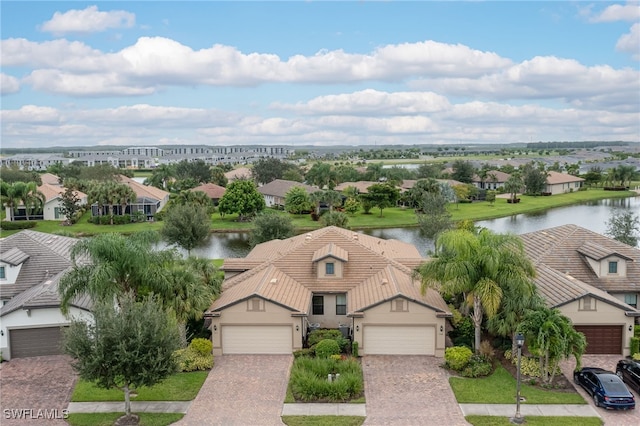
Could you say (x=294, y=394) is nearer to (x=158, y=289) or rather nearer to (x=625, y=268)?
(x=158, y=289)

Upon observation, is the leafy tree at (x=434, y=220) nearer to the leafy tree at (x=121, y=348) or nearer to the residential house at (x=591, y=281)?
the residential house at (x=591, y=281)

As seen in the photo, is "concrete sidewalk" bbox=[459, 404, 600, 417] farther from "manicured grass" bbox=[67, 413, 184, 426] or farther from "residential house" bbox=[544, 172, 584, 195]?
"residential house" bbox=[544, 172, 584, 195]

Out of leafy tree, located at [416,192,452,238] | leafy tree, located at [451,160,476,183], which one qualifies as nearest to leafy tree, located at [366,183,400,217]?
leafy tree, located at [416,192,452,238]

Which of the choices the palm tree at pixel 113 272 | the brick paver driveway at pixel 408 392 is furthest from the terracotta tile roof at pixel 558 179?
the palm tree at pixel 113 272

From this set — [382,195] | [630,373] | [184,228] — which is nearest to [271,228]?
[184,228]

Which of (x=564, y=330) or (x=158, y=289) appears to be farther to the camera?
(x=158, y=289)

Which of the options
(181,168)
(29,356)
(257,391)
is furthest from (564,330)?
(181,168)
